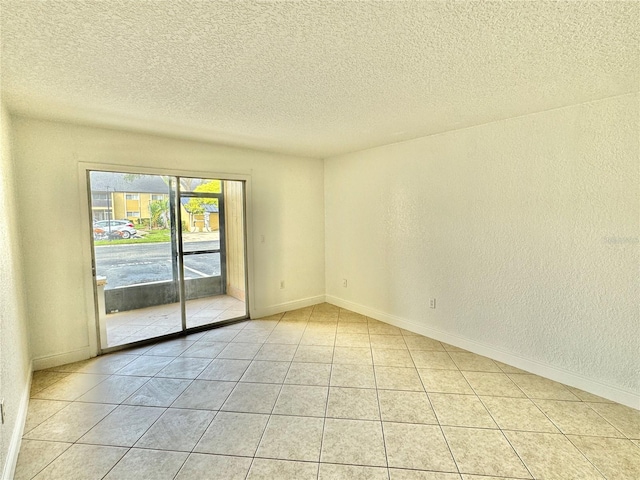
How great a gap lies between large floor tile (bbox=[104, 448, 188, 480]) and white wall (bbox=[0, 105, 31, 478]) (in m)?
0.55

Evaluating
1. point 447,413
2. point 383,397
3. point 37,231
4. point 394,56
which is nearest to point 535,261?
point 447,413

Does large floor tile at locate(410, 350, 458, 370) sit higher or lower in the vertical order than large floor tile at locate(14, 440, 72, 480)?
higher

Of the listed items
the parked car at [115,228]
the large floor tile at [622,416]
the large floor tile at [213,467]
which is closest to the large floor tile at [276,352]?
the large floor tile at [213,467]

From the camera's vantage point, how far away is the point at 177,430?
2127mm

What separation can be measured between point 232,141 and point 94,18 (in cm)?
238

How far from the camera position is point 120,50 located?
167cm

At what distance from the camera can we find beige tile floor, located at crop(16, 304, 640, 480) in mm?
1798

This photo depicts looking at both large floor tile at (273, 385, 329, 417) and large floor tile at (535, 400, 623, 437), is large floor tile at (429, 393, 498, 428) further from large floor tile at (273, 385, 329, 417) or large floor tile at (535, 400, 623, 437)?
large floor tile at (273, 385, 329, 417)

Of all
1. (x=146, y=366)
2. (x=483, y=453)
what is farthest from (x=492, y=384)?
(x=146, y=366)

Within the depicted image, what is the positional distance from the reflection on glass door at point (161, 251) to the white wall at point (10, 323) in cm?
70

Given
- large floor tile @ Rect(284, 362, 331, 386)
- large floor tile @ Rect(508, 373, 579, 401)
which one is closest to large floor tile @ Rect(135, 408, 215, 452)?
large floor tile @ Rect(284, 362, 331, 386)

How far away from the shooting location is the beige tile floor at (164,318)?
146 inches

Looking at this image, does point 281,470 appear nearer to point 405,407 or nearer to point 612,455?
point 405,407

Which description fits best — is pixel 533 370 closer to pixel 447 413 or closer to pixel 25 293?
pixel 447 413
